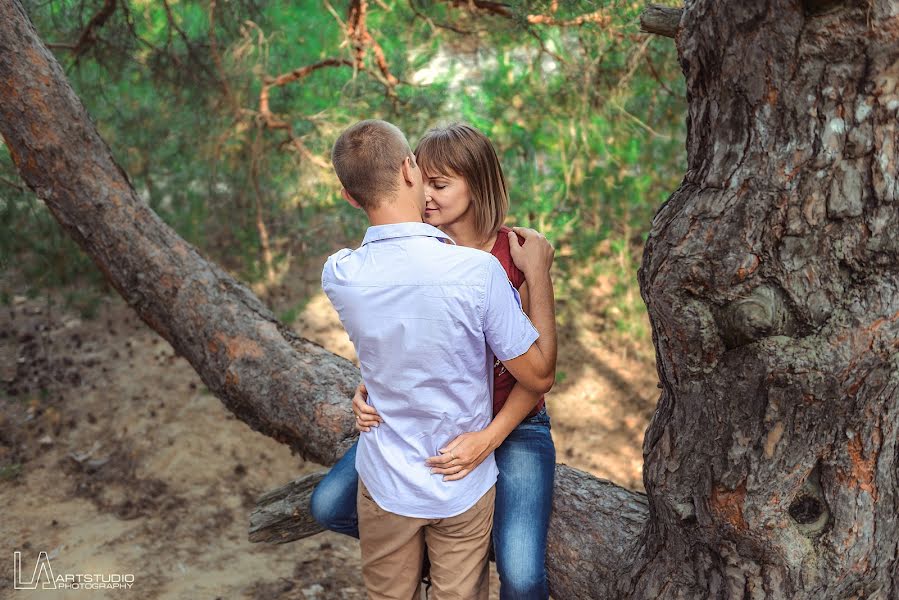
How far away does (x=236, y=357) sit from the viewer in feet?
9.46

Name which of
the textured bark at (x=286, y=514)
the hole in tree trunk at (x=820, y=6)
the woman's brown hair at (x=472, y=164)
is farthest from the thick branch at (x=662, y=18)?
the textured bark at (x=286, y=514)

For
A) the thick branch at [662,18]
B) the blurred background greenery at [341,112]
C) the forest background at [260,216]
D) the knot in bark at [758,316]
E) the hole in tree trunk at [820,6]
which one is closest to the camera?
the hole in tree trunk at [820,6]

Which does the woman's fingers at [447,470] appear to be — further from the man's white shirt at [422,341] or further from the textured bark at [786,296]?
the textured bark at [786,296]

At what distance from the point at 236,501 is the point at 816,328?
3413 millimetres

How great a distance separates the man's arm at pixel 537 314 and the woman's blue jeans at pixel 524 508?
21 cm

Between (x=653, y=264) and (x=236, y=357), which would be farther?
(x=236, y=357)

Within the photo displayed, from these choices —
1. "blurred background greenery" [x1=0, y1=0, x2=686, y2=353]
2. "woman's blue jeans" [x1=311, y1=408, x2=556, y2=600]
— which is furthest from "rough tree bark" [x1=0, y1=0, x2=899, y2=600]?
"blurred background greenery" [x1=0, y1=0, x2=686, y2=353]

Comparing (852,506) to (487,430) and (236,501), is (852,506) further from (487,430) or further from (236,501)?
(236,501)

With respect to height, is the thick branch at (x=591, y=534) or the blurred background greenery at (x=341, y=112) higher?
the blurred background greenery at (x=341, y=112)

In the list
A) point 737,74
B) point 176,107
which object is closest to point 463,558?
point 737,74

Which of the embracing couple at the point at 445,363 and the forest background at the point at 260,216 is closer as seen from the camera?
the embracing couple at the point at 445,363

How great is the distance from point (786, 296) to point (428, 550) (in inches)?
40.7

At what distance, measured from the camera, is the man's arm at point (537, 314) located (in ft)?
5.71

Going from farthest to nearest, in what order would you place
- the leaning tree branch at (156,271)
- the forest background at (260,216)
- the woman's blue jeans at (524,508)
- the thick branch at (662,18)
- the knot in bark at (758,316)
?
the forest background at (260,216), the leaning tree branch at (156,271), the woman's blue jeans at (524,508), the thick branch at (662,18), the knot in bark at (758,316)
